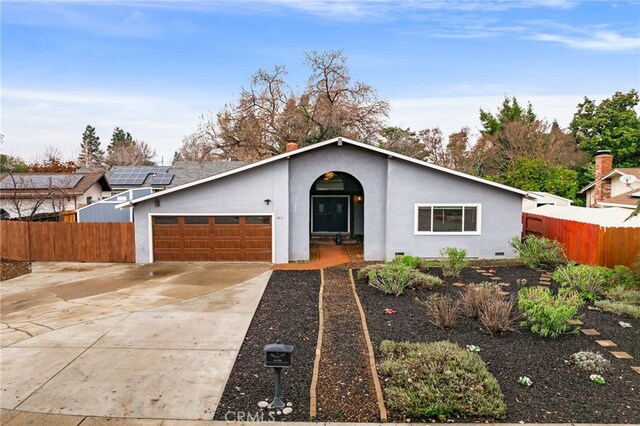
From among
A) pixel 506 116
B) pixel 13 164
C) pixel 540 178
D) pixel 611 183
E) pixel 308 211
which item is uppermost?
pixel 506 116

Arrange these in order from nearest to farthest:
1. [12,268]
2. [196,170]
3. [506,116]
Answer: [12,268] → [196,170] → [506,116]

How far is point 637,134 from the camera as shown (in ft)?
105

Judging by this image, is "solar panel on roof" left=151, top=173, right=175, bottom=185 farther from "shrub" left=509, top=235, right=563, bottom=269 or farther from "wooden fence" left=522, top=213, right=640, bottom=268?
"wooden fence" left=522, top=213, right=640, bottom=268

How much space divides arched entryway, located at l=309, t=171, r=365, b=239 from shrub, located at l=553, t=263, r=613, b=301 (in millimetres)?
10592

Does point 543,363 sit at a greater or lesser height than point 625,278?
lesser

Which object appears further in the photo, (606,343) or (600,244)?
(600,244)

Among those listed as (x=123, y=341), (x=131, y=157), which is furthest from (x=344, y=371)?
(x=131, y=157)

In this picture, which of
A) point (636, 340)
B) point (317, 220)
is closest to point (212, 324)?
point (636, 340)

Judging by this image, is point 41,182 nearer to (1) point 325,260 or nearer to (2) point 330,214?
(2) point 330,214

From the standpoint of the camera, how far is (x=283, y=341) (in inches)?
267

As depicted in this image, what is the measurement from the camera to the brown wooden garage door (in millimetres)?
14547

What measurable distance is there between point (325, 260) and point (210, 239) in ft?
14.6

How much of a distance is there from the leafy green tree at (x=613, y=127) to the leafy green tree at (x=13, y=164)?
52677 mm

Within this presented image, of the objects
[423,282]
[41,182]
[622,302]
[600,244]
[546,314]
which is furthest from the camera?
[41,182]
